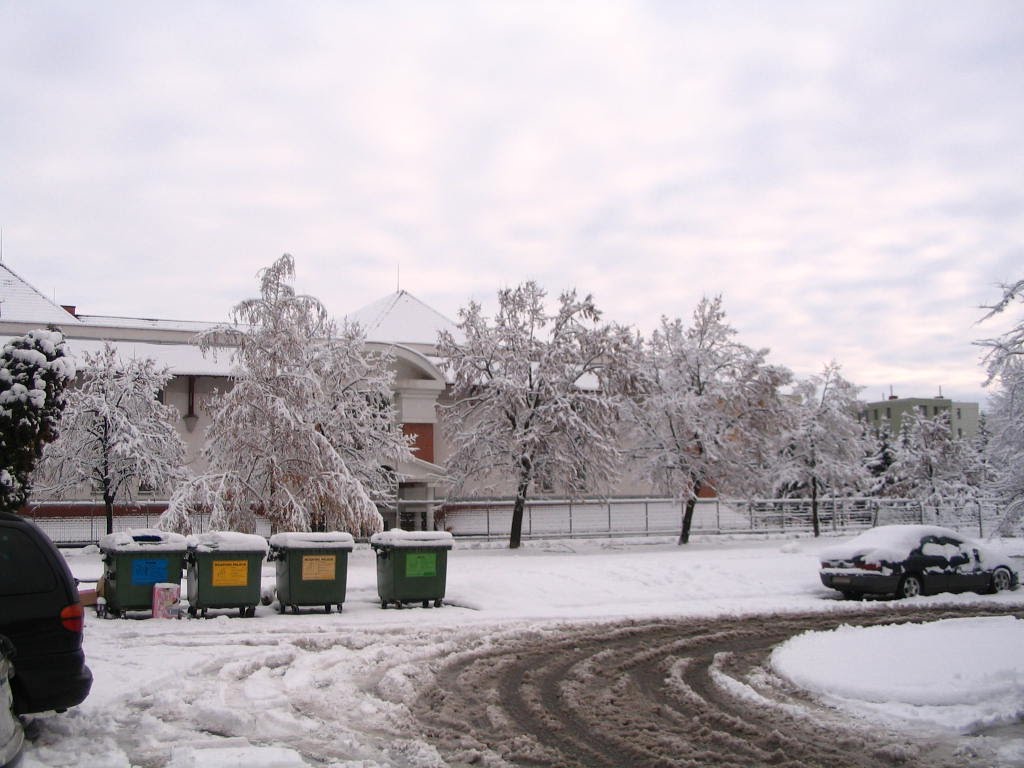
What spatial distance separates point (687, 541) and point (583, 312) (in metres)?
9.05

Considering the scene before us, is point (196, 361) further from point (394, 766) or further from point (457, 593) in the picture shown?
point (394, 766)

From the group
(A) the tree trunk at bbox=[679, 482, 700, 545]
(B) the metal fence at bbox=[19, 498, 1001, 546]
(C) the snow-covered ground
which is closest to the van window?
(C) the snow-covered ground

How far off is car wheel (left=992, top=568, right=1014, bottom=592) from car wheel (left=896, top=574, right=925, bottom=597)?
1.90m

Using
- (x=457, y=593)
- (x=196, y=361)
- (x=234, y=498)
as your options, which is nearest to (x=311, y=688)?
(x=457, y=593)

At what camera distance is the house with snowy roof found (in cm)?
3600

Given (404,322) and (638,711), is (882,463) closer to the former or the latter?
(404,322)

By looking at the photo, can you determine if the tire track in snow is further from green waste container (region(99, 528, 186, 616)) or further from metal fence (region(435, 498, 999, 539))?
metal fence (region(435, 498, 999, 539))

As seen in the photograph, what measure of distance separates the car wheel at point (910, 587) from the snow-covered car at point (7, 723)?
54.8 feet

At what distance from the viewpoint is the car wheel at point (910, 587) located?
19188mm

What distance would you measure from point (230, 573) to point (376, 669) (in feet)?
16.9

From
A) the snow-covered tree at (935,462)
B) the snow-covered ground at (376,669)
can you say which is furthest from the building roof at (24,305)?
the snow-covered tree at (935,462)

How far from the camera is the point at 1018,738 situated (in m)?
8.01

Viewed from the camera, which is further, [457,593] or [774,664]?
[457,593]

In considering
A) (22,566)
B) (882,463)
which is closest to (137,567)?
(22,566)
